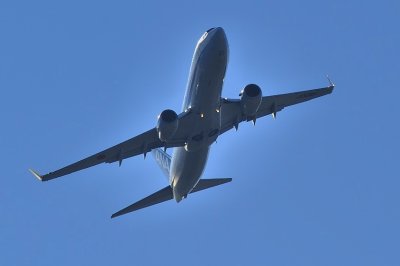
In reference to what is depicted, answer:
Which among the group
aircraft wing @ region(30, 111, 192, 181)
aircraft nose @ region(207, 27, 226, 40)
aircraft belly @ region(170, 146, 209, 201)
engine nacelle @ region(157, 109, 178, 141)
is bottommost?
aircraft belly @ region(170, 146, 209, 201)

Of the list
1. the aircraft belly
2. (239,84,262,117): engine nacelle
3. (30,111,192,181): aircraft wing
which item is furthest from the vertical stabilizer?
(239,84,262,117): engine nacelle

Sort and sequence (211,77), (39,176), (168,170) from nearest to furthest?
(211,77) < (39,176) < (168,170)

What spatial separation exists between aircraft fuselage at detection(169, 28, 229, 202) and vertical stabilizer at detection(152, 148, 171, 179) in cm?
695

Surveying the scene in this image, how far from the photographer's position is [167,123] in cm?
4681

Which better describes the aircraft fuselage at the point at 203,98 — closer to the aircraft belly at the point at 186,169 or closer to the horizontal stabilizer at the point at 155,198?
the aircraft belly at the point at 186,169

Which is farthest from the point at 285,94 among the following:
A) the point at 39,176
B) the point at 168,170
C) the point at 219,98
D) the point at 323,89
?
the point at 39,176

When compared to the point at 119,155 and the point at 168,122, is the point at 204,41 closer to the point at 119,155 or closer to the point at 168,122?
the point at 168,122

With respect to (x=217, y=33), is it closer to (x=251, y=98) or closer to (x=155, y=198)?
(x=251, y=98)

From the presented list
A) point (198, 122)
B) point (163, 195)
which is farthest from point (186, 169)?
point (163, 195)

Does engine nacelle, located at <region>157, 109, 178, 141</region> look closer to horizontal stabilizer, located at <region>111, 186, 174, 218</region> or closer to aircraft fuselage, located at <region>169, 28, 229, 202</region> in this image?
aircraft fuselage, located at <region>169, 28, 229, 202</region>

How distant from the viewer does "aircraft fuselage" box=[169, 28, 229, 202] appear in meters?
45.9

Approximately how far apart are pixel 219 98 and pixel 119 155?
8521 mm

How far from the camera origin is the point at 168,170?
57438mm

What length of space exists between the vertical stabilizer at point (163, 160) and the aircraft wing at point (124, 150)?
20.6 ft
